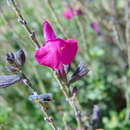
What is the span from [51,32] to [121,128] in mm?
1114

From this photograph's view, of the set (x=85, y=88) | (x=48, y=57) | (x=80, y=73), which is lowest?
(x=85, y=88)

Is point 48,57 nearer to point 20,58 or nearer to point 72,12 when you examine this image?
point 20,58

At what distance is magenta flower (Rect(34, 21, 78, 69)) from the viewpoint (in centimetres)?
77

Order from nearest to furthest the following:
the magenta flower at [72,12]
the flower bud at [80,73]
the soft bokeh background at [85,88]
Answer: the flower bud at [80,73], the soft bokeh background at [85,88], the magenta flower at [72,12]

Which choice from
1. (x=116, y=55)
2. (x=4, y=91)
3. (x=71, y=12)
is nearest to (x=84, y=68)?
(x=71, y=12)

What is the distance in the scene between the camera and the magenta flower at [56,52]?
768 mm

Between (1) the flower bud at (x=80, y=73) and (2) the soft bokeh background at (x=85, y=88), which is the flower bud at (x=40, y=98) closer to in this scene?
(1) the flower bud at (x=80, y=73)

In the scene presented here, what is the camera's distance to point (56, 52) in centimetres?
79

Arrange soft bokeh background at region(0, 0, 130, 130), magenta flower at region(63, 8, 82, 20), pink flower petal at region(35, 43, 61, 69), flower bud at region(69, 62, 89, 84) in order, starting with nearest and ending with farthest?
1. pink flower petal at region(35, 43, 61, 69)
2. flower bud at region(69, 62, 89, 84)
3. soft bokeh background at region(0, 0, 130, 130)
4. magenta flower at region(63, 8, 82, 20)

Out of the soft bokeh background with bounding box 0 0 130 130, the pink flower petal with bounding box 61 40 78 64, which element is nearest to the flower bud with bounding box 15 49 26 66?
the pink flower petal with bounding box 61 40 78 64

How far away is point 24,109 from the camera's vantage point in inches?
83.4

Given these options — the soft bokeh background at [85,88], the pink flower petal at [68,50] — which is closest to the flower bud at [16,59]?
the pink flower petal at [68,50]

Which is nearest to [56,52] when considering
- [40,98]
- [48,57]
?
[48,57]

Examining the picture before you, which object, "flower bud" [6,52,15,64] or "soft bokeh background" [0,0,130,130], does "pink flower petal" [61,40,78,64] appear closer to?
"flower bud" [6,52,15,64]
